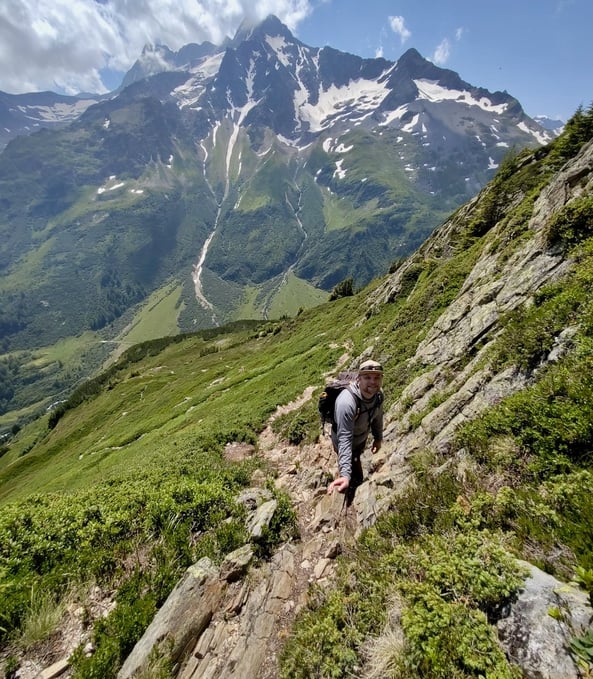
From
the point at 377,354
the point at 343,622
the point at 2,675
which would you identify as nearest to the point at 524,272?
the point at 377,354

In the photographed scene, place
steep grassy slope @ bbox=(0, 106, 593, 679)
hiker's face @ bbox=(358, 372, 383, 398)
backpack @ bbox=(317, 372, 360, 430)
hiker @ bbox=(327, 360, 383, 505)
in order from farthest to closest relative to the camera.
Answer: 1. backpack @ bbox=(317, 372, 360, 430)
2. hiker's face @ bbox=(358, 372, 383, 398)
3. hiker @ bbox=(327, 360, 383, 505)
4. steep grassy slope @ bbox=(0, 106, 593, 679)

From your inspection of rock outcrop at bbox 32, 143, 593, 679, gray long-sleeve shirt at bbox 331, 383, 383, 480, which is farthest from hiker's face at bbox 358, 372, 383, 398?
rock outcrop at bbox 32, 143, 593, 679

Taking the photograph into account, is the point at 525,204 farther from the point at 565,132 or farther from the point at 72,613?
the point at 72,613

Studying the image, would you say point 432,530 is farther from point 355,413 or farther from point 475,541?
point 355,413

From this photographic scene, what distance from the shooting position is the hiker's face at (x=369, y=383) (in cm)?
792

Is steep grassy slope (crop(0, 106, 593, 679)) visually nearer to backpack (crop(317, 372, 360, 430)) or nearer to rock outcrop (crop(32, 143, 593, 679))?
rock outcrop (crop(32, 143, 593, 679))

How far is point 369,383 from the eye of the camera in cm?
802

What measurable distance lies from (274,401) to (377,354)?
A: 8944mm

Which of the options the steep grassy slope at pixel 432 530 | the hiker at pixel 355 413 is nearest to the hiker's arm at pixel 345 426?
the hiker at pixel 355 413

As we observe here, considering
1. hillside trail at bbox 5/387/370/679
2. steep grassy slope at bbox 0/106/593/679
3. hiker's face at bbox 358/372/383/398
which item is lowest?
hillside trail at bbox 5/387/370/679

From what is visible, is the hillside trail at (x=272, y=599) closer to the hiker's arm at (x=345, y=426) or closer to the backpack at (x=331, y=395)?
the hiker's arm at (x=345, y=426)

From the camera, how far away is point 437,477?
24.7 ft

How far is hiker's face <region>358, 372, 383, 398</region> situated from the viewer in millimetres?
7922

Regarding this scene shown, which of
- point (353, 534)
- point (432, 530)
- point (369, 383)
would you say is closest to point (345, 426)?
point (369, 383)
